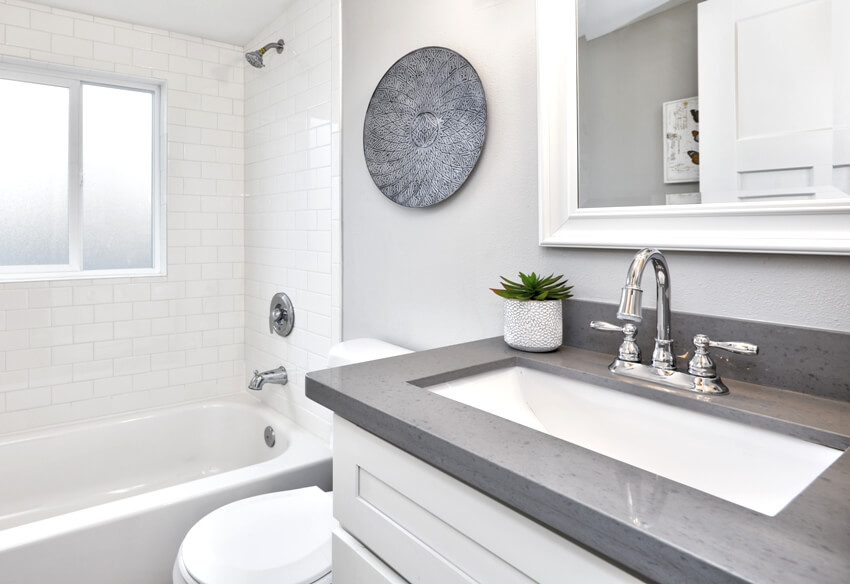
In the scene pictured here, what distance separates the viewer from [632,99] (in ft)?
3.58

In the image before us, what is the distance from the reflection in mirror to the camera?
0.82 m

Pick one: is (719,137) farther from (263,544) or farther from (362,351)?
(263,544)

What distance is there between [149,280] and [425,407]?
233cm

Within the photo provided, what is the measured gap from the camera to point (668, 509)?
0.49 m

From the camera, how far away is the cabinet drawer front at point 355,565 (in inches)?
32.1

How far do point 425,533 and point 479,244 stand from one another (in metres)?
0.85

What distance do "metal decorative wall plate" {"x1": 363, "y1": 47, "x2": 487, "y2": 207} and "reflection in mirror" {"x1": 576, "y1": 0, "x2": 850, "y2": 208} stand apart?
0.34m

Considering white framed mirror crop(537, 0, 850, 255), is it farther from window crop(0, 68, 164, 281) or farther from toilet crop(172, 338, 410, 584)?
window crop(0, 68, 164, 281)

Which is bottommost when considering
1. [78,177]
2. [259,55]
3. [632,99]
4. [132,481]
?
[132,481]

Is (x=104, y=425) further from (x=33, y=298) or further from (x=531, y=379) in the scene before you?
(x=531, y=379)

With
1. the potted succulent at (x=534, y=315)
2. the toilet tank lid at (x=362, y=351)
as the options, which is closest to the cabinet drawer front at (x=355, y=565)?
the potted succulent at (x=534, y=315)

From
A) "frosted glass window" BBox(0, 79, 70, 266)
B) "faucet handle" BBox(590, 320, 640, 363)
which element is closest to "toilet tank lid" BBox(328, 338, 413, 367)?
"faucet handle" BBox(590, 320, 640, 363)

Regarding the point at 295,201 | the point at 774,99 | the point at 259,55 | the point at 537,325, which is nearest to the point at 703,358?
the point at 537,325

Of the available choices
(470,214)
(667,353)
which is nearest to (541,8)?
(470,214)
